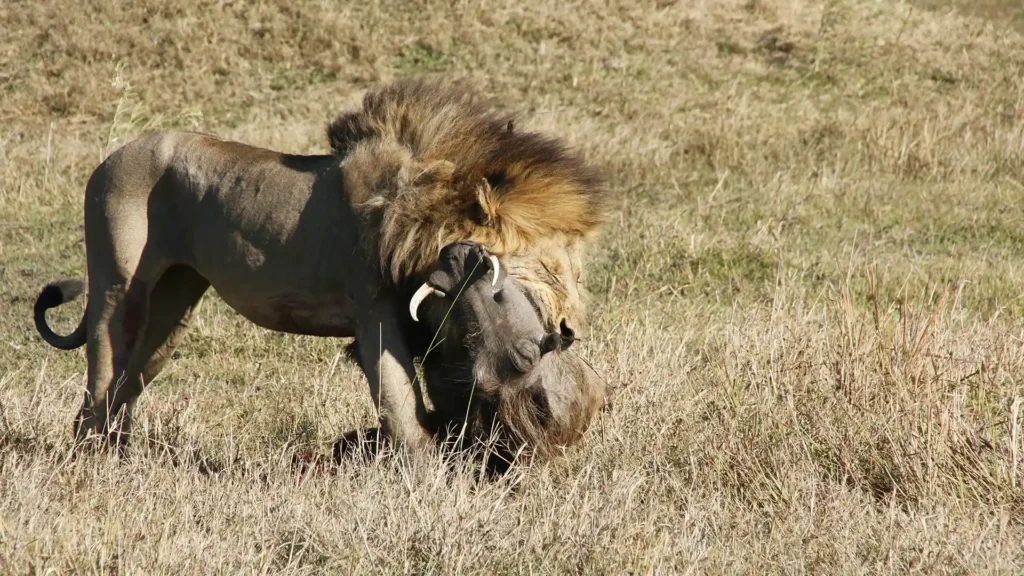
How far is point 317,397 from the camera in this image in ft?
18.9

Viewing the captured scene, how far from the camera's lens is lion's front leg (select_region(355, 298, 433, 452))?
4.23 meters

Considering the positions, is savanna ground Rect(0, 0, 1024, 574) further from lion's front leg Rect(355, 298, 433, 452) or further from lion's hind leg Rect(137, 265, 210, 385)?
lion's hind leg Rect(137, 265, 210, 385)

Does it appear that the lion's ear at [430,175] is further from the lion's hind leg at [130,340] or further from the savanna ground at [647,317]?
the lion's hind leg at [130,340]

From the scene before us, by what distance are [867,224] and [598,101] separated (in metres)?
5.13

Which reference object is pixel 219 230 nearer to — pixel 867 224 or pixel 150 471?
pixel 150 471

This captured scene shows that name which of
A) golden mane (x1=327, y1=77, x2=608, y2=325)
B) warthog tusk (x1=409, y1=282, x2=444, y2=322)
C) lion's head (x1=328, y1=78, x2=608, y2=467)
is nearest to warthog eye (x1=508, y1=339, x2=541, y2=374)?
lion's head (x1=328, y1=78, x2=608, y2=467)

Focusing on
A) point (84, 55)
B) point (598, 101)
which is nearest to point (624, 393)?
point (598, 101)

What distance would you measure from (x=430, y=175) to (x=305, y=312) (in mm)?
782

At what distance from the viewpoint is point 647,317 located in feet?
22.0

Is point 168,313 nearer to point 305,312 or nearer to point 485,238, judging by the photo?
point 305,312

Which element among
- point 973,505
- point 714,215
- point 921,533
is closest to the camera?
point 921,533

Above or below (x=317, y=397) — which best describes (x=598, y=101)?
below

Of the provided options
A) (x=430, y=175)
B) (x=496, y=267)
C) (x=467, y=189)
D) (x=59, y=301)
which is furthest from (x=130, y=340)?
(x=496, y=267)

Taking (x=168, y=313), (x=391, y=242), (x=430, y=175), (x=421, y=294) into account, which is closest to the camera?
(x=421, y=294)
